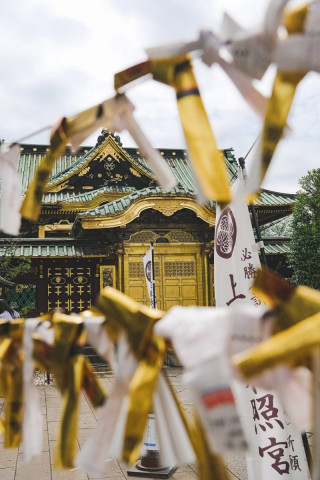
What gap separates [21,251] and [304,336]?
1127cm

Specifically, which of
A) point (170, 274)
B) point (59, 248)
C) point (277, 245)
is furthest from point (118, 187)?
point (277, 245)

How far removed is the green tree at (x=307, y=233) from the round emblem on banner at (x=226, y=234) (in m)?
7.81

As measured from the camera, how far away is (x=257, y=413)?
111 inches

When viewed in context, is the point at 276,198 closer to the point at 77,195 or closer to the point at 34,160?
the point at 77,195

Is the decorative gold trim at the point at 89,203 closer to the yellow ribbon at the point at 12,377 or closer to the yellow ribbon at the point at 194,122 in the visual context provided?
the yellow ribbon at the point at 12,377

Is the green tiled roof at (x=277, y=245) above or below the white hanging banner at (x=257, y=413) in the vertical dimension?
above

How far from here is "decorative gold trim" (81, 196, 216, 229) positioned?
35.6 feet

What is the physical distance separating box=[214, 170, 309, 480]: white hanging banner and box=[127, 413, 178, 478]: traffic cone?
1708mm

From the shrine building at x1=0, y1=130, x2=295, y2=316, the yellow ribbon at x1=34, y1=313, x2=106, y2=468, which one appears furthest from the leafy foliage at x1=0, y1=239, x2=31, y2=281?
the yellow ribbon at x1=34, y1=313, x2=106, y2=468

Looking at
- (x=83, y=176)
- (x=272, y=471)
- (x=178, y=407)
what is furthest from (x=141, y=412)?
(x=83, y=176)

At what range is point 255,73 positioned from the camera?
67 centimetres

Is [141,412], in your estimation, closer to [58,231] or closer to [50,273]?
[50,273]

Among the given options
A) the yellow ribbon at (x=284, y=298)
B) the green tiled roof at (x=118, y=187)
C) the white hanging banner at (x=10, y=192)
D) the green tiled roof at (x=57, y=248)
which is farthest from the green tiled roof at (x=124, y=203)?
the yellow ribbon at (x=284, y=298)

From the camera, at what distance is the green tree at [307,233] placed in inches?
407
